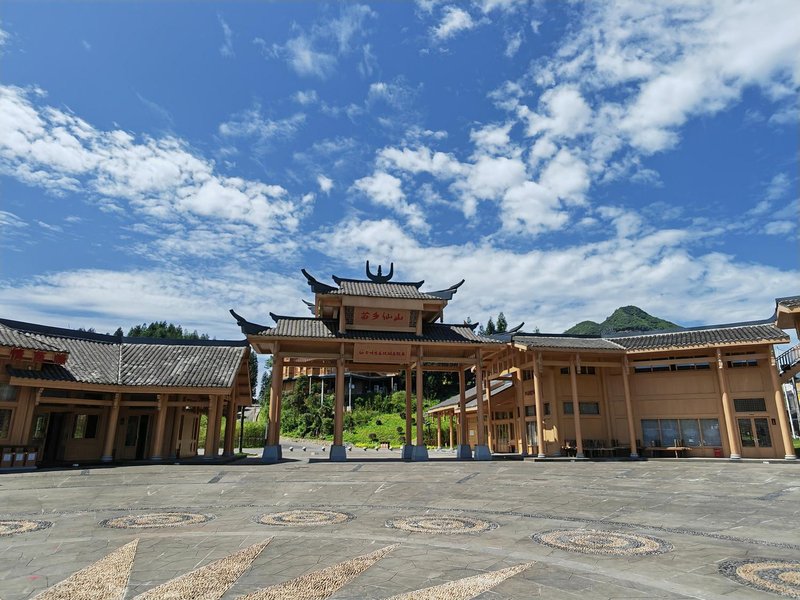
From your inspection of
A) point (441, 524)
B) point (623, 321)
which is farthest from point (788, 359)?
point (623, 321)

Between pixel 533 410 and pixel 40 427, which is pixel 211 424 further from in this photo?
pixel 533 410

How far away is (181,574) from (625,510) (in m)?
9.04

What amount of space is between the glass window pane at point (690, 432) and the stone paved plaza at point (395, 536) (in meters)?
9.10

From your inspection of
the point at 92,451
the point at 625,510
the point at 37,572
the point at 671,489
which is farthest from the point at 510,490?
the point at 92,451

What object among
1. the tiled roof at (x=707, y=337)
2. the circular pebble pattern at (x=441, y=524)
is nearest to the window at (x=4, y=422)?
the circular pebble pattern at (x=441, y=524)

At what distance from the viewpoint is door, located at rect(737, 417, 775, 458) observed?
72.9 ft

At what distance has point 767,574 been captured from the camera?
5.76m

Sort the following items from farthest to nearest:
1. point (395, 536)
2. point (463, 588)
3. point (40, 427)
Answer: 1. point (40, 427)
2. point (395, 536)
3. point (463, 588)

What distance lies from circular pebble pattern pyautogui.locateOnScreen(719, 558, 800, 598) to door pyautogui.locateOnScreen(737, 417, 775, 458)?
1997cm

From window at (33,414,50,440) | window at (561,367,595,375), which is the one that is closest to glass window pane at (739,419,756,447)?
window at (561,367,595,375)

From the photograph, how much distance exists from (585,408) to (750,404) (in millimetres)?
7345

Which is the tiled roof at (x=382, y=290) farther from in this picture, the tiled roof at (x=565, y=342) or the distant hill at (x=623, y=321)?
the distant hill at (x=623, y=321)

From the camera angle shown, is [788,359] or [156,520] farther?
[788,359]

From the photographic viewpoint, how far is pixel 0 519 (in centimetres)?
902
